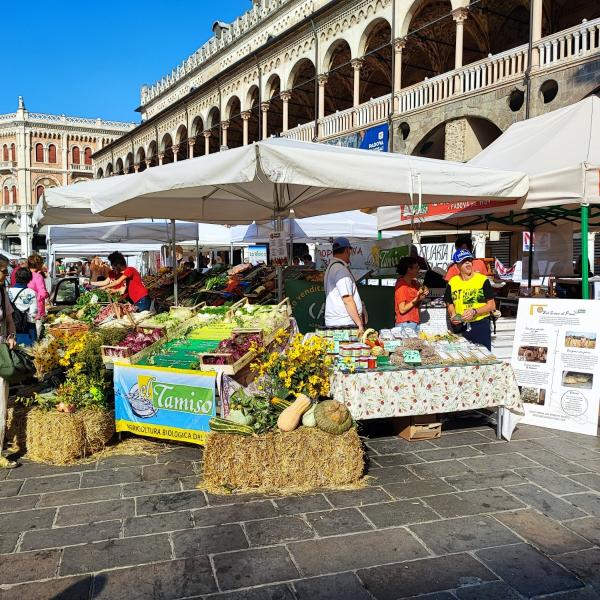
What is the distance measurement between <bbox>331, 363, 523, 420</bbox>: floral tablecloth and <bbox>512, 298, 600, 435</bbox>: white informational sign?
657 millimetres

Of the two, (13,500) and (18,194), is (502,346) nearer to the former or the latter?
(13,500)

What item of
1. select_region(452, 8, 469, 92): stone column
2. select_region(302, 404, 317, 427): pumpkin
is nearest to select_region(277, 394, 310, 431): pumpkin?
select_region(302, 404, 317, 427): pumpkin

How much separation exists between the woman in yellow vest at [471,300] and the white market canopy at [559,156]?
0.95m

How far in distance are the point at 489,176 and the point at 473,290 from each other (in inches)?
45.0

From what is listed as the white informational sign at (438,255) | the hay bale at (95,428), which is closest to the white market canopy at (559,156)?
the white informational sign at (438,255)

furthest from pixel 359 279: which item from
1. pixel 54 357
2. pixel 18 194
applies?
pixel 18 194

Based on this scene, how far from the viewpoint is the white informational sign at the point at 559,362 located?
5.05 metres

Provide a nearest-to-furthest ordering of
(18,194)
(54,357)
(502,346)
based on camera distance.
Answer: (54,357), (502,346), (18,194)

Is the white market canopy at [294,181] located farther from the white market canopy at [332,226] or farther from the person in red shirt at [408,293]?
the white market canopy at [332,226]

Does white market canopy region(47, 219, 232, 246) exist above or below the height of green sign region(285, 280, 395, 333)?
above

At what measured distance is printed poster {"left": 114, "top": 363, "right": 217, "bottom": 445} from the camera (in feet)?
14.7

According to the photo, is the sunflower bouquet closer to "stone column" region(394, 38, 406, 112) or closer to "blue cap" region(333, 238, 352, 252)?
"blue cap" region(333, 238, 352, 252)

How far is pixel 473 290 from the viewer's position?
5547mm

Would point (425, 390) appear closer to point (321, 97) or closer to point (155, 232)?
point (155, 232)
